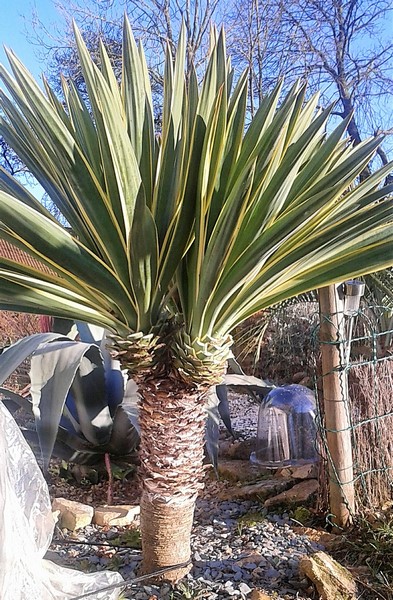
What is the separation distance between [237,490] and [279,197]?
1.08m

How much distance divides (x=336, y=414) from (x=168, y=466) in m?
0.55

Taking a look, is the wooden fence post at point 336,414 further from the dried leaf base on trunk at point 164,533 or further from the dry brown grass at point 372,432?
the dried leaf base on trunk at point 164,533

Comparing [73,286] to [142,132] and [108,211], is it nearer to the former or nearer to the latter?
[108,211]

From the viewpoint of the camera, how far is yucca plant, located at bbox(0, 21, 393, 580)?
0.85 m

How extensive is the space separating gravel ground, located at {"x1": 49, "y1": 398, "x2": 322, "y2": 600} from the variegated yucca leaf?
50cm

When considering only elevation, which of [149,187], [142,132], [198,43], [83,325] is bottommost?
[83,325]

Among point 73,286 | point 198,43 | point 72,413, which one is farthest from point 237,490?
point 198,43

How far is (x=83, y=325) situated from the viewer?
1892 mm

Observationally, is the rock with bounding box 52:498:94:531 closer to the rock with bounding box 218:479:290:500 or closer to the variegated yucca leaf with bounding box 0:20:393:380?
the rock with bounding box 218:479:290:500

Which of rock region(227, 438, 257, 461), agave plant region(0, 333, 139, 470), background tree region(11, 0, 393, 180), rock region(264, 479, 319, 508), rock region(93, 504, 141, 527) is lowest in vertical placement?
rock region(93, 504, 141, 527)

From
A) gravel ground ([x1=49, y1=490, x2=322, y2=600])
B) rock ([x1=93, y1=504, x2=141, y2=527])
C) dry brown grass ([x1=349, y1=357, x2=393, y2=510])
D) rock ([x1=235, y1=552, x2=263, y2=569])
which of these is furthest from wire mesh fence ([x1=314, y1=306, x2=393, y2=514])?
rock ([x1=93, y1=504, x2=141, y2=527])

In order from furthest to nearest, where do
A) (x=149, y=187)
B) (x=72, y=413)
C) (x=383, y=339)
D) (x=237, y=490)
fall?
(x=383, y=339), (x=72, y=413), (x=237, y=490), (x=149, y=187)

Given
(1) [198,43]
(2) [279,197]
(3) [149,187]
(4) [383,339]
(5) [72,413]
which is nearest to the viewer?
(2) [279,197]

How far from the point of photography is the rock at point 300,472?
1639 mm
